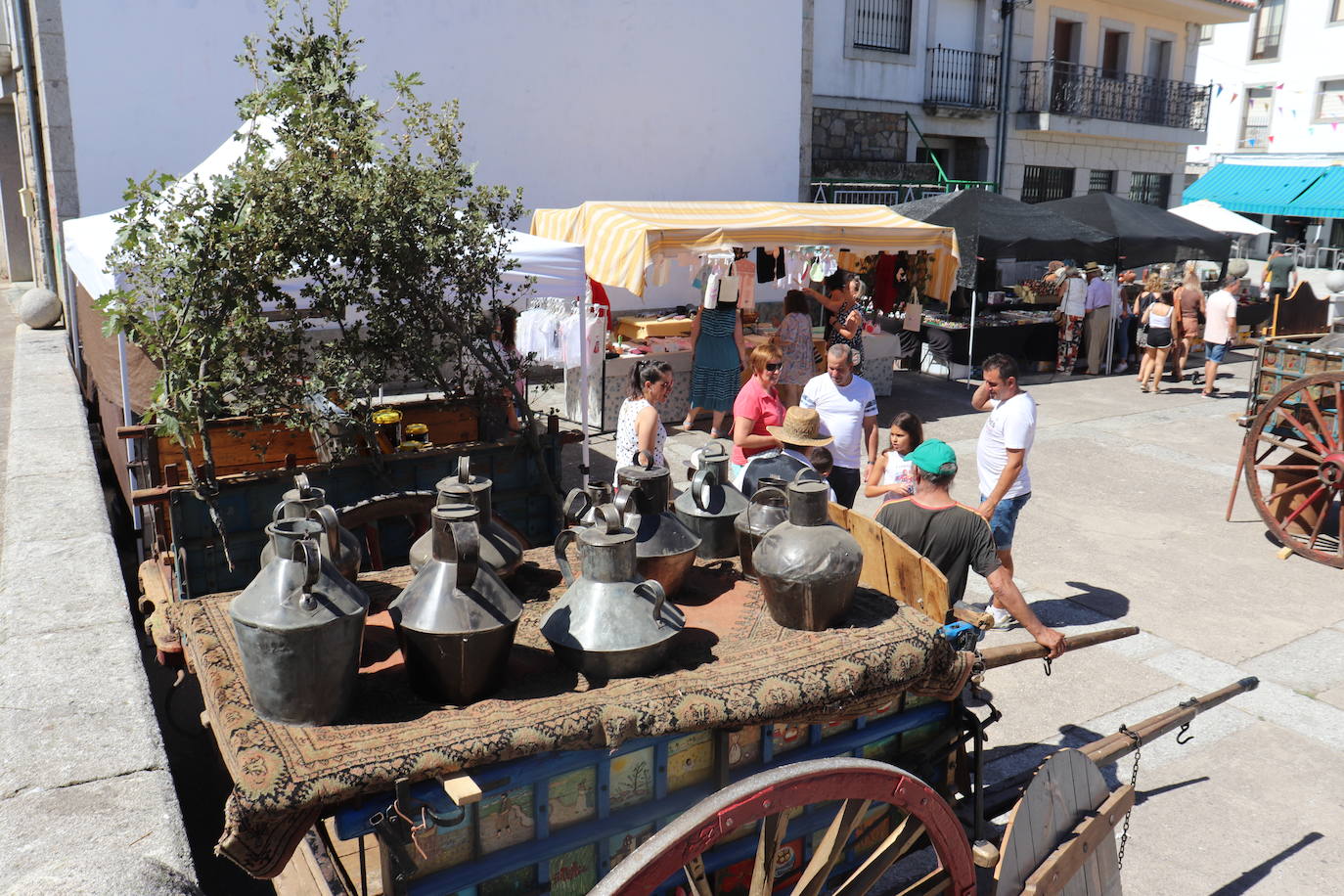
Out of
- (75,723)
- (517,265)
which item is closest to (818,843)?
(75,723)

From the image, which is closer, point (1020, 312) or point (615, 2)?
point (615, 2)

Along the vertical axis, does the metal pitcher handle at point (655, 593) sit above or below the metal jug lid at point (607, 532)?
below

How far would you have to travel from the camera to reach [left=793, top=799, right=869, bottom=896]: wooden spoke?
279 centimetres

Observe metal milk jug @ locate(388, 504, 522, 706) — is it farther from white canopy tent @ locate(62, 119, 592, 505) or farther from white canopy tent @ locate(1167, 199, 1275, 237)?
white canopy tent @ locate(1167, 199, 1275, 237)

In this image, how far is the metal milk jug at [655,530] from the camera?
3.52 metres

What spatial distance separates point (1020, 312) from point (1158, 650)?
10.6 meters

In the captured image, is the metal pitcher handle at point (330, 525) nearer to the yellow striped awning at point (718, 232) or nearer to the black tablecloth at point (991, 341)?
the yellow striped awning at point (718, 232)

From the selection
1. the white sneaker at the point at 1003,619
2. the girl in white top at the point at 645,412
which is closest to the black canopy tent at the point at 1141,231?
the white sneaker at the point at 1003,619

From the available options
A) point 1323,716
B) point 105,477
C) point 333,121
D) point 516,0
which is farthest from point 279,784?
point 516,0

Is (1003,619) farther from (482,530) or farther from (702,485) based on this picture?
(482,530)

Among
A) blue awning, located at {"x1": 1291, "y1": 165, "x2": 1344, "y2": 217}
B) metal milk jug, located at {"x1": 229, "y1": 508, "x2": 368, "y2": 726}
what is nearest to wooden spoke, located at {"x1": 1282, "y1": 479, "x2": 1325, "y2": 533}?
metal milk jug, located at {"x1": 229, "y1": 508, "x2": 368, "y2": 726}

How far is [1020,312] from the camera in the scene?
16.0m

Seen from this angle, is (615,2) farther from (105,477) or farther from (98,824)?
(98,824)

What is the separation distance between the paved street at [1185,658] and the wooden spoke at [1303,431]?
92cm
